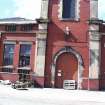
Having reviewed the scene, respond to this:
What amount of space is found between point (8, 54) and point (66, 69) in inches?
204

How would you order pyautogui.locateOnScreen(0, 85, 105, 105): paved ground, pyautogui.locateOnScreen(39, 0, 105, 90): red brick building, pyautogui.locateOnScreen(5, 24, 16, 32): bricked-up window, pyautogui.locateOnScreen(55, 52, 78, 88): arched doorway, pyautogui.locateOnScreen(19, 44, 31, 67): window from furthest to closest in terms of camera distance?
1. pyautogui.locateOnScreen(5, 24, 16, 32): bricked-up window
2. pyautogui.locateOnScreen(19, 44, 31, 67): window
3. pyautogui.locateOnScreen(55, 52, 78, 88): arched doorway
4. pyautogui.locateOnScreen(39, 0, 105, 90): red brick building
5. pyautogui.locateOnScreen(0, 85, 105, 105): paved ground

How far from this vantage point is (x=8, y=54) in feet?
88.6

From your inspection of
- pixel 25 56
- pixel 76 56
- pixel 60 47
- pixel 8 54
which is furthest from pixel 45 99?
pixel 8 54

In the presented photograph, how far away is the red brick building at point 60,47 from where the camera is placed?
25391mm

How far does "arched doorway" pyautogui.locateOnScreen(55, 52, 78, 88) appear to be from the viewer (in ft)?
84.3

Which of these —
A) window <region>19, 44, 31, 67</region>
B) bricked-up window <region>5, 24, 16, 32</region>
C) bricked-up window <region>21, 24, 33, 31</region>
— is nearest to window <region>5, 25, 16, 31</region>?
bricked-up window <region>5, 24, 16, 32</region>

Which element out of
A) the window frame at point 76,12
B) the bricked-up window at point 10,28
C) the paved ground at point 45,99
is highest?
the window frame at point 76,12

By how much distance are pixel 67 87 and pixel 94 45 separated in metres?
4.00

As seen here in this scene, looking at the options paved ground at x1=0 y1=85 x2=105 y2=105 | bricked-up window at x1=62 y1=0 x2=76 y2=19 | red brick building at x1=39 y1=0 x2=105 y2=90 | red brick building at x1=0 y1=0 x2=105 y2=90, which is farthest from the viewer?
bricked-up window at x1=62 y1=0 x2=76 y2=19

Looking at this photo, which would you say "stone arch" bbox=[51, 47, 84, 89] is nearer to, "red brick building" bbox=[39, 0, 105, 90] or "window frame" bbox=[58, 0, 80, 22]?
"red brick building" bbox=[39, 0, 105, 90]

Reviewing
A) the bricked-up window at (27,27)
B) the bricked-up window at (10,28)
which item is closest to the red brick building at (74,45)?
the bricked-up window at (27,27)

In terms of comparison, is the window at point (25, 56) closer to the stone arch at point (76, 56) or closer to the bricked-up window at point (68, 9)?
the stone arch at point (76, 56)

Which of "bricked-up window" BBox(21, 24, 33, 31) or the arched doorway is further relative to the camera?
"bricked-up window" BBox(21, 24, 33, 31)

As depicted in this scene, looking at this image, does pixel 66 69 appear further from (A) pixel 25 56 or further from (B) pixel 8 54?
(B) pixel 8 54
